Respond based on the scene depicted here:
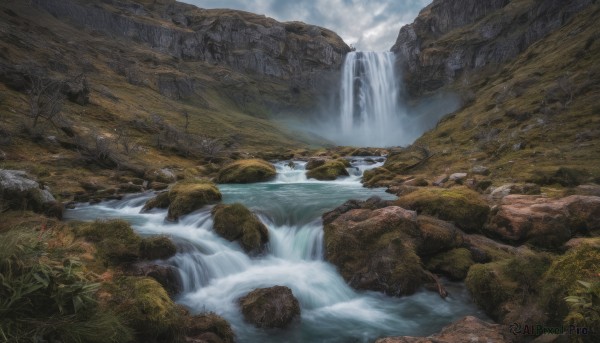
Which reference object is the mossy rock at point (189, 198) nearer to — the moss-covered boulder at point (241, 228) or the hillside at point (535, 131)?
the moss-covered boulder at point (241, 228)

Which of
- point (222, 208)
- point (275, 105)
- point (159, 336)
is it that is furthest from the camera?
point (275, 105)

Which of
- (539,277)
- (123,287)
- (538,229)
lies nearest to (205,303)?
(123,287)

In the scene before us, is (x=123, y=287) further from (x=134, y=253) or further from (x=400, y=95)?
(x=400, y=95)

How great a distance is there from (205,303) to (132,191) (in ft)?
70.5

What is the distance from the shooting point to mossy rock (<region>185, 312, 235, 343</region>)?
7656 mm

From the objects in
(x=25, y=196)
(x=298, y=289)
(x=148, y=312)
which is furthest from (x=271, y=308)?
(x=25, y=196)

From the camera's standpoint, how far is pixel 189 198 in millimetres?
20000

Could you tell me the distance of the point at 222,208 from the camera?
16891mm

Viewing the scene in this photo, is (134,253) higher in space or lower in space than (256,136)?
lower

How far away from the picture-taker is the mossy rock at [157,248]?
11.5 m

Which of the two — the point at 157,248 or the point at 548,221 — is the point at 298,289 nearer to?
the point at 157,248

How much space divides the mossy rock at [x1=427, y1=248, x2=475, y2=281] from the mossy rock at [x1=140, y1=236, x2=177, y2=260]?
9.91 metres

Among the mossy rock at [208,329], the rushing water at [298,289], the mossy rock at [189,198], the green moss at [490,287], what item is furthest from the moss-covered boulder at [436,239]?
the mossy rock at [189,198]

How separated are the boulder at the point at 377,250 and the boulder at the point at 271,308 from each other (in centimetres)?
321
